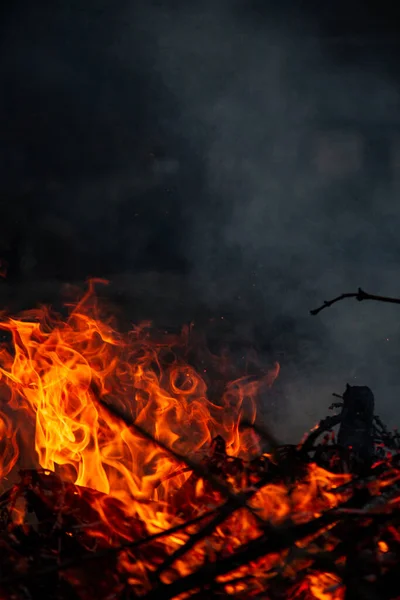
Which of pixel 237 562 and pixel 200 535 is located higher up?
pixel 237 562

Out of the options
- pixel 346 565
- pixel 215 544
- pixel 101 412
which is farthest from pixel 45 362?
pixel 346 565

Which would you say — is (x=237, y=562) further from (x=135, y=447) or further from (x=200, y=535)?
(x=135, y=447)

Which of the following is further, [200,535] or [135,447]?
[135,447]

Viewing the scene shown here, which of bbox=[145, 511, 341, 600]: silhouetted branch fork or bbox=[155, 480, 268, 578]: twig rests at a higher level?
bbox=[145, 511, 341, 600]: silhouetted branch fork

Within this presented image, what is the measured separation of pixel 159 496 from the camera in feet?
24.3

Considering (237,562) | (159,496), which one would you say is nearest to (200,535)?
(237,562)

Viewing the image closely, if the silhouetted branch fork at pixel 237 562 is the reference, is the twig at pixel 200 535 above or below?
below

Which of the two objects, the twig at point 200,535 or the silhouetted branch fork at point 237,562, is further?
the twig at point 200,535

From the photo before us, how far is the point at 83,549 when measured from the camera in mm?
5418

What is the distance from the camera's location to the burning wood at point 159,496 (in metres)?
4.62

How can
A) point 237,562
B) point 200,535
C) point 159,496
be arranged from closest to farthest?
1. point 237,562
2. point 200,535
3. point 159,496

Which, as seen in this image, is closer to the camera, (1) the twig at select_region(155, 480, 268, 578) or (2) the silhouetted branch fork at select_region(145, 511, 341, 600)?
(2) the silhouetted branch fork at select_region(145, 511, 341, 600)

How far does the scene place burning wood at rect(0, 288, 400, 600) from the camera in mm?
4621

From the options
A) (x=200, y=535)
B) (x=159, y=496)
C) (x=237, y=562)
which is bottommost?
(x=159, y=496)
